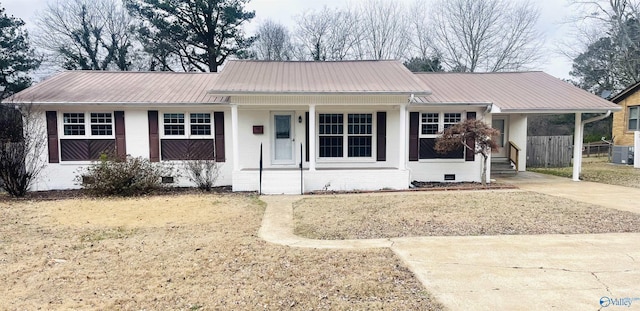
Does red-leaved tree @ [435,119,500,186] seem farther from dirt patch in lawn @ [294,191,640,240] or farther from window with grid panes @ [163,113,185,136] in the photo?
window with grid panes @ [163,113,185,136]

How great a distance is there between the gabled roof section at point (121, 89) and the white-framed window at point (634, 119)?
1909 centimetres

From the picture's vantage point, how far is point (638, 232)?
586 centimetres

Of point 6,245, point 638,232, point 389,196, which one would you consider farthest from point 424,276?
point 6,245

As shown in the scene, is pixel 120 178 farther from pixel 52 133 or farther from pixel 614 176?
pixel 614 176

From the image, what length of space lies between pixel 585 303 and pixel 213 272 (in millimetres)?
3770

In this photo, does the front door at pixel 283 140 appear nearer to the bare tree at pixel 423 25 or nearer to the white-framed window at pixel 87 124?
the white-framed window at pixel 87 124

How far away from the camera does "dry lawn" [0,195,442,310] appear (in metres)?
3.46

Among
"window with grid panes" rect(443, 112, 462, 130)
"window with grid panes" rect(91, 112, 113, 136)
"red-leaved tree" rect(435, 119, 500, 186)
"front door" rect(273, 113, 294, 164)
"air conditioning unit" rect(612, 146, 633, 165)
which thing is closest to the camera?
"red-leaved tree" rect(435, 119, 500, 186)

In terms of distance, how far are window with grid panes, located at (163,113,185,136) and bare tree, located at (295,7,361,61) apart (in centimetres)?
1913

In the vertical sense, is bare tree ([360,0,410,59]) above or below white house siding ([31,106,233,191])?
above

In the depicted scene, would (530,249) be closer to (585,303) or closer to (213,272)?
(585,303)

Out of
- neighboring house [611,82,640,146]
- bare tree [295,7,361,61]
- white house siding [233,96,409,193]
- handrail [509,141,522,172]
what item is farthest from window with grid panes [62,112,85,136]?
neighboring house [611,82,640,146]

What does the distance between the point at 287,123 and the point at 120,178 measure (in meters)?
5.03

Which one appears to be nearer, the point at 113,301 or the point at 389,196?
the point at 113,301
